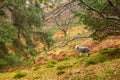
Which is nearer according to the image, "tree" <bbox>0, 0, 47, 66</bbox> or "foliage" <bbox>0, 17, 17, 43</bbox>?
Result: "foliage" <bbox>0, 17, 17, 43</bbox>

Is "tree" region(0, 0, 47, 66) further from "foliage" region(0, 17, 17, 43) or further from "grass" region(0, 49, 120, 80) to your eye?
"grass" region(0, 49, 120, 80)

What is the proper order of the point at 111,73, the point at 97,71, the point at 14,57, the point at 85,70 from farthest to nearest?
the point at 14,57, the point at 85,70, the point at 97,71, the point at 111,73

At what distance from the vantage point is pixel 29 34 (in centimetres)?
2883

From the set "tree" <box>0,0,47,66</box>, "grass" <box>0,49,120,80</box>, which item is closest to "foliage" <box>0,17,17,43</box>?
"tree" <box>0,0,47,66</box>

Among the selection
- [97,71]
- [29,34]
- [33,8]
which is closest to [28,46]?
[29,34]

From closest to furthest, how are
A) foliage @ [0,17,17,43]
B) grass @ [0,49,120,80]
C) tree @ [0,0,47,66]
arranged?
grass @ [0,49,120,80]
foliage @ [0,17,17,43]
tree @ [0,0,47,66]

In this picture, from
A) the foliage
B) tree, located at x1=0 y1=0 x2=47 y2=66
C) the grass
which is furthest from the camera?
tree, located at x1=0 y1=0 x2=47 y2=66

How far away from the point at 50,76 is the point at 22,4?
11.2 metres

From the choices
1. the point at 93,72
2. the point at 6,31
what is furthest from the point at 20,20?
the point at 93,72

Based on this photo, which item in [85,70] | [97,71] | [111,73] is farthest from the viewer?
[85,70]

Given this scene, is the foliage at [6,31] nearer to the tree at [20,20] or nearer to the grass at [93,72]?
the tree at [20,20]

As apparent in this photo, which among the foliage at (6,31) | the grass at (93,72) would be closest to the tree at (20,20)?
the foliage at (6,31)

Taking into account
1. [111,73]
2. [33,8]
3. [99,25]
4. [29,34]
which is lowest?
[111,73]

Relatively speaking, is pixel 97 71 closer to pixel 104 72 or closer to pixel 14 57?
pixel 104 72
